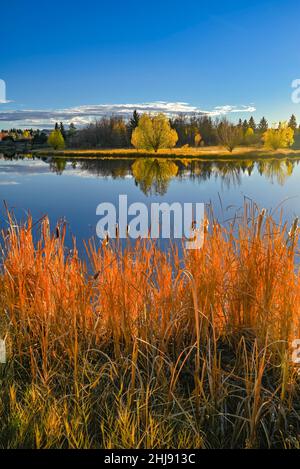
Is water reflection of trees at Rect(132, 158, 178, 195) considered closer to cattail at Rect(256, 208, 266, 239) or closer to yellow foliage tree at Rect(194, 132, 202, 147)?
yellow foliage tree at Rect(194, 132, 202, 147)

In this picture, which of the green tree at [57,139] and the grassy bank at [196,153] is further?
the green tree at [57,139]

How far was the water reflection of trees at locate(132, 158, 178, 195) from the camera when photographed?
2687 cm

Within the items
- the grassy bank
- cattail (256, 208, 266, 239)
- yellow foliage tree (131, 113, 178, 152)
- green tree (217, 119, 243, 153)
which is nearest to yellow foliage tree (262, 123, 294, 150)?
the grassy bank

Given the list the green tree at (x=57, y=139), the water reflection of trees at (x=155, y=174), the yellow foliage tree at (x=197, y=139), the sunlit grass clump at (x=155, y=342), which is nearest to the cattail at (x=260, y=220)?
the sunlit grass clump at (x=155, y=342)

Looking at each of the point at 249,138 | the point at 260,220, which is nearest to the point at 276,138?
the point at 249,138

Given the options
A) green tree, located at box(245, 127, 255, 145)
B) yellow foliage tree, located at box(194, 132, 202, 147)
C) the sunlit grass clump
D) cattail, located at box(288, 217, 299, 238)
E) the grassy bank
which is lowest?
the sunlit grass clump

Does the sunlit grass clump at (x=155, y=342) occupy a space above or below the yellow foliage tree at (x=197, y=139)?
below

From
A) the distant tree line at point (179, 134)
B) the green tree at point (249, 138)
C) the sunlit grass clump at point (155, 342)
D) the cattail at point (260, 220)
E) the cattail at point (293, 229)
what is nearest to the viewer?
the sunlit grass clump at point (155, 342)

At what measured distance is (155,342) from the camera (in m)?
2.54

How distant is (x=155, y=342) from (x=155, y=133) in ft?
79.2

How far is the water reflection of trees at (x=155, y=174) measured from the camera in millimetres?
26870

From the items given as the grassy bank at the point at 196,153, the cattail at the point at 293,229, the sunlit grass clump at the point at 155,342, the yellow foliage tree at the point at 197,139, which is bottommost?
the sunlit grass clump at the point at 155,342

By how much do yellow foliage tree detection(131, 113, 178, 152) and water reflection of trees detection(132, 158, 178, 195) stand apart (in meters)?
2.50

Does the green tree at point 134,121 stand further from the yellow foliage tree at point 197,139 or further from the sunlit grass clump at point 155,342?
the sunlit grass clump at point 155,342
